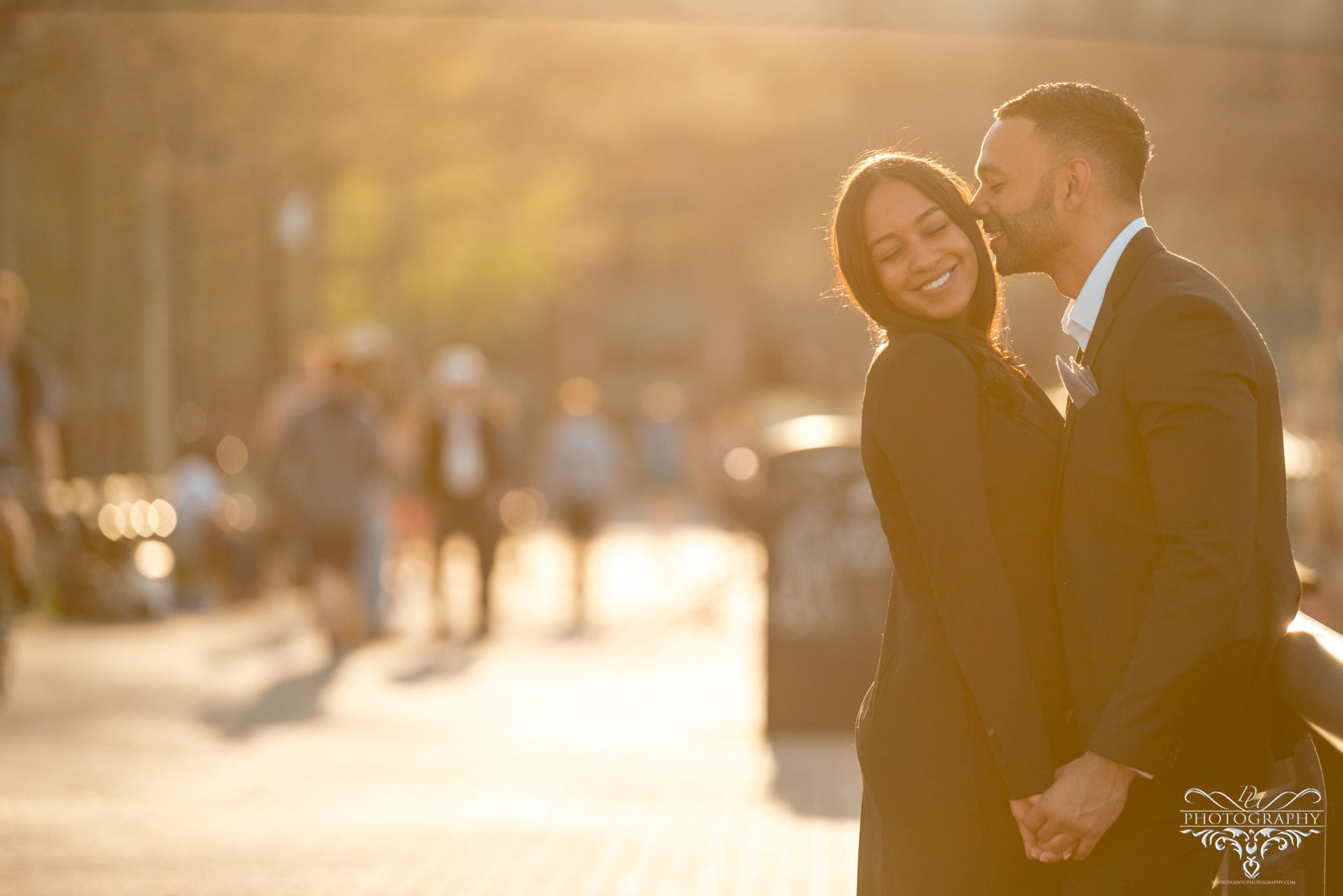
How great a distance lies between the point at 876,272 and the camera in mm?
3037

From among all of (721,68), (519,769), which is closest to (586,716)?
(519,769)

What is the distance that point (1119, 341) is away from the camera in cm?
276

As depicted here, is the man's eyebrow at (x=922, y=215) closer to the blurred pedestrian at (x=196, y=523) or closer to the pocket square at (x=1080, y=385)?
the pocket square at (x=1080, y=385)

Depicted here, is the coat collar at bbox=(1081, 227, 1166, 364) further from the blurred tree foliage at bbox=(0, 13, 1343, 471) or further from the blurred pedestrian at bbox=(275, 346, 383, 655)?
the blurred tree foliage at bbox=(0, 13, 1343, 471)

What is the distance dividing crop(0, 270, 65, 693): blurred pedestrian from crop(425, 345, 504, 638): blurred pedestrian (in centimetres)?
450

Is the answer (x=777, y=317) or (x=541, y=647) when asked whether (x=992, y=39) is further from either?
(x=541, y=647)

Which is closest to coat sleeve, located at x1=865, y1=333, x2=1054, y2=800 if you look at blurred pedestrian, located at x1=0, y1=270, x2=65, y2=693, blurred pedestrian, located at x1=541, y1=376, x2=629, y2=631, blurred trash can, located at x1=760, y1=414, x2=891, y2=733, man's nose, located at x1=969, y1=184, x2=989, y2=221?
man's nose, located at x1=969, y1=184, x2=989, y2=221

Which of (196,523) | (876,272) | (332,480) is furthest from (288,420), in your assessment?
(876,272)

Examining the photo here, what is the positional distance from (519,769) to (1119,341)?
232 inches

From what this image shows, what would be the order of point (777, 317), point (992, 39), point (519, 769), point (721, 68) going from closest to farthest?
point (519, 769)
point (721, 68)
point (992, 39)
point (777, 317)

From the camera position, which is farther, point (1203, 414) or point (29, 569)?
point (29, 569)

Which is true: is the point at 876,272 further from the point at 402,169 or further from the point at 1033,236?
the point at 402,169

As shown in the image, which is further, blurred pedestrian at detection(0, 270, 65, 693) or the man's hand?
blurred pedestrian at detection(0, 270, 65, 693)

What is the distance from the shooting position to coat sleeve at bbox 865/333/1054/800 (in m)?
2.74
